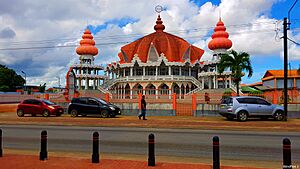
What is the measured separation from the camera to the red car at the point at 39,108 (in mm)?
→ 26234

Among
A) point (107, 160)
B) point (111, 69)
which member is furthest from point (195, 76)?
point (107, 160)

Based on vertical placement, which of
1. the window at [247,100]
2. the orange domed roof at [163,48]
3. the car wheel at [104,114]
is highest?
the orange domed roof at [163,48]

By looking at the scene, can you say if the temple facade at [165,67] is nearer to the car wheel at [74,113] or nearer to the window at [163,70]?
the window at [163,70]

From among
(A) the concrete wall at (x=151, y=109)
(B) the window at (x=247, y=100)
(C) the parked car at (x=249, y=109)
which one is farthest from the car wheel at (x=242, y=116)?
(A) the concrete wall at (x=151, y=109)

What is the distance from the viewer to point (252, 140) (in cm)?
1226

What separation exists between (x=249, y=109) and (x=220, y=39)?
1741 inches

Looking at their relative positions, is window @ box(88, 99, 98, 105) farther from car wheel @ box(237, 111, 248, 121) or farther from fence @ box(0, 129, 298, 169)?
fence @ box(0, 129, 298, 169)

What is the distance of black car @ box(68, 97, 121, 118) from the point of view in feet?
81.0

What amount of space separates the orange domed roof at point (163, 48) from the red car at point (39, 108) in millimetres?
37446

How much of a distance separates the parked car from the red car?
1527 cm

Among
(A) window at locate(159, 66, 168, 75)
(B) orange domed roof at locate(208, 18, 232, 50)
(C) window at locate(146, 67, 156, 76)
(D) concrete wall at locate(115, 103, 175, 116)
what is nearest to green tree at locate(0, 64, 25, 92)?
(C) window at locate(146, 67, 156, 76)

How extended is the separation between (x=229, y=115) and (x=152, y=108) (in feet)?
27.4

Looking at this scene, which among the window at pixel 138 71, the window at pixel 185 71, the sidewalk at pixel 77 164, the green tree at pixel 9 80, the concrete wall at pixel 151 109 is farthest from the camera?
the green tree at pixel 9 80

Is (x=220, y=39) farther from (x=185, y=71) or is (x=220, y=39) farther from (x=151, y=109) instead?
(x=151, y=109)
